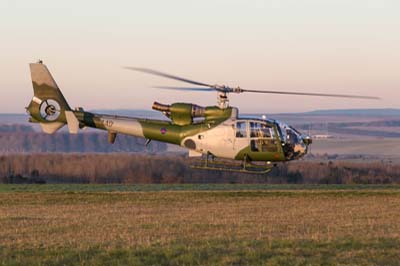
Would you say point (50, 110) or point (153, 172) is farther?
point (153, 172)

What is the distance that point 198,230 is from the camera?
22406mm

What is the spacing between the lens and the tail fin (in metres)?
40.7

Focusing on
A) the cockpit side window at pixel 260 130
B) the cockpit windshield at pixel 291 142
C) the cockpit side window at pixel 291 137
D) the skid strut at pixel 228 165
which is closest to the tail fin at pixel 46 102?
the skid strut at pixel 228 165

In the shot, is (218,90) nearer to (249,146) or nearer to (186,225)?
(249,146)

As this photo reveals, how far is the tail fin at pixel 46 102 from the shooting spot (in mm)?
40719

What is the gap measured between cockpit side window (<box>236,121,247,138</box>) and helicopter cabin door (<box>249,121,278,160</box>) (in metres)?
0.24

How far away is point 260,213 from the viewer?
2950cm

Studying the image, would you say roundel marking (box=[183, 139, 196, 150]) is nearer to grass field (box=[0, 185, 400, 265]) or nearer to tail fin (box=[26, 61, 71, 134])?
grass field (box=[0, 185, 400, 265])

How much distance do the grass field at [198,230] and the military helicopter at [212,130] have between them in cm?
172

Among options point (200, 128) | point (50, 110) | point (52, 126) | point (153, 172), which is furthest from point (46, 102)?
point (153, 172)

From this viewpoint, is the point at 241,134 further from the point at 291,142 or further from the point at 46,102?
the point at 46,102

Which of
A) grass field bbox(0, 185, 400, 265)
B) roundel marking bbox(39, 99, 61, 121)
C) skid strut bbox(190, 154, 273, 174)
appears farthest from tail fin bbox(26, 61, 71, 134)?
skid strut bbox(190, 154, 273, 174)

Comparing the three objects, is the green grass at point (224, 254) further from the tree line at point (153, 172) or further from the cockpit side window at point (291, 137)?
the tree line at point (153, 172)

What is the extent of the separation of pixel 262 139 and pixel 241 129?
3.05 ft
